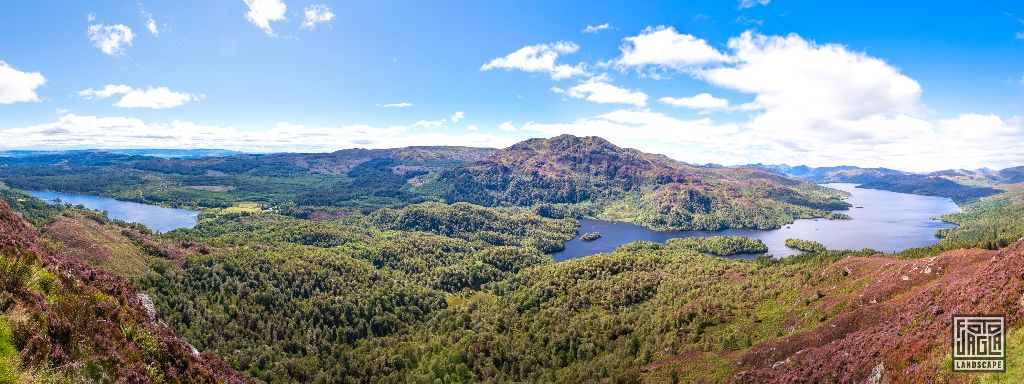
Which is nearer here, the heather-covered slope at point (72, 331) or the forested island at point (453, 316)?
the heather-covered slope at point (72, 331)

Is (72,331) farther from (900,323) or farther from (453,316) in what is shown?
(453,316)

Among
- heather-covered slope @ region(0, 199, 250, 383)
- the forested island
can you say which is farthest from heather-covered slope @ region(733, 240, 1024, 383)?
heather-covered slope @ region(0, 199, 250, 383)

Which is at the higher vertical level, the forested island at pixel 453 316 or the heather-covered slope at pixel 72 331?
the heather-covered slope at pixel 72 331

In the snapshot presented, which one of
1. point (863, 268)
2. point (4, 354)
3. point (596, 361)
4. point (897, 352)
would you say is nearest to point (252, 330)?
point (596, 361)

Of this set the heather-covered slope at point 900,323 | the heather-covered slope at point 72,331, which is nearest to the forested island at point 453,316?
the heather-covered slope at point 72,331

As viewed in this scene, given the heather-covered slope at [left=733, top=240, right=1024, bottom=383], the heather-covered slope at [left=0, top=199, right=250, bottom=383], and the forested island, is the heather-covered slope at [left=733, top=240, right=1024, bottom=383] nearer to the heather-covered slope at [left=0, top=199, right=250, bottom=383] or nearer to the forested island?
the forested island

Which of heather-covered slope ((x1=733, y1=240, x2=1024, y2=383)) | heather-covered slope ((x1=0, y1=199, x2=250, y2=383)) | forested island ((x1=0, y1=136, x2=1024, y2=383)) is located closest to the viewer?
heather-covered slope ((x1=0, y1=199, x2=250, y2=383))

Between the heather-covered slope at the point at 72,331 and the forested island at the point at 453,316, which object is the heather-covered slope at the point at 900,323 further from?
the heather-covered slope at the point at 72,331

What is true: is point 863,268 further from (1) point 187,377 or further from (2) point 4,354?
(2) point 4,354

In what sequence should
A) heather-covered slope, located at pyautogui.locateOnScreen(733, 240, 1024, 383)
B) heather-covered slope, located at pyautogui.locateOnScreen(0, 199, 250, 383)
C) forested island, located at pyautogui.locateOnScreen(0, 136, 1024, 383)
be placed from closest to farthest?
heather-covered slope, located at pyautogui.locateOnScreen(0, 199, 250, 383)
forested island, located at pyautogui.locateOnScreen(0, 136, 1024, 383)
heather-covered slope, located at pyautogui.locateOnScreen(733, 240, 1024, 383)
